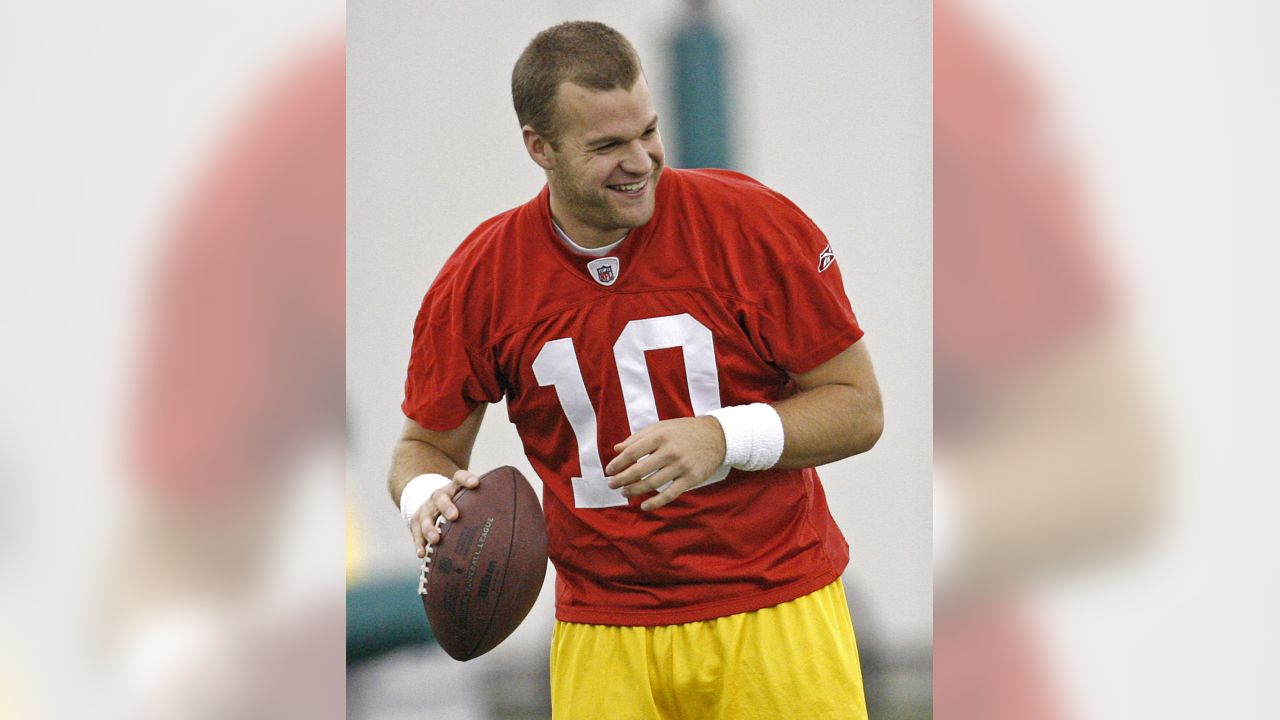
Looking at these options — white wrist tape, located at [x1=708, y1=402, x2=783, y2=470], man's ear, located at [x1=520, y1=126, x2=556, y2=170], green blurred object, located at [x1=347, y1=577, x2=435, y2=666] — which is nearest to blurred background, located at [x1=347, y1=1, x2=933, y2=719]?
green blurred object, located at [x1=347, y1=577, x2=435, y2=666]

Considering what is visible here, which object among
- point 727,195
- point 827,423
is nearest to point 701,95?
point 727,195

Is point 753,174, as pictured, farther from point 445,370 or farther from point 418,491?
point 418,491

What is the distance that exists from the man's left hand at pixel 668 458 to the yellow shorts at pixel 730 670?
0.77 ft

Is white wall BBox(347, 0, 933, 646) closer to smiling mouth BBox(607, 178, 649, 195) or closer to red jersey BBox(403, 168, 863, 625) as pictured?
red jersey BBox(403, 168, 863, 625)

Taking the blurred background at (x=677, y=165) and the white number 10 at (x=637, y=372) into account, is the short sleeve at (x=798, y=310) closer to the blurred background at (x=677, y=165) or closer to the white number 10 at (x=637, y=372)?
the white number 10 at (x=637, y=372)

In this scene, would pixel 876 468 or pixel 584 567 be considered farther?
pixel 876 468

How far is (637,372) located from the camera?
179cm

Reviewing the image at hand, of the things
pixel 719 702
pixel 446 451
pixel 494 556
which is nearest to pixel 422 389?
pixel 446 451

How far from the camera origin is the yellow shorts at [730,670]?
5.74ft

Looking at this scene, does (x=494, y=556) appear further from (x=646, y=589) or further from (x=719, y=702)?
(x=719, y=702)

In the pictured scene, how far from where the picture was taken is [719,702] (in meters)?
1.77
